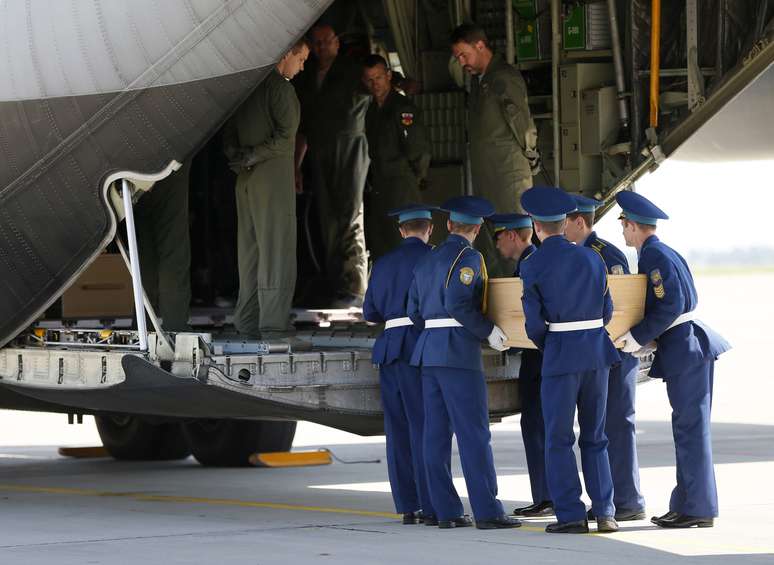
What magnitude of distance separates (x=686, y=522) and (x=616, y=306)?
1.18 m

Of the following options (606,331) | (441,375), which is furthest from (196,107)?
(606,331)

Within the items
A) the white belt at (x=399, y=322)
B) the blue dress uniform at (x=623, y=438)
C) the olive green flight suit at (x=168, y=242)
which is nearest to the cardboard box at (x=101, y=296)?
the olive green flight suit at (x=168, y=242)

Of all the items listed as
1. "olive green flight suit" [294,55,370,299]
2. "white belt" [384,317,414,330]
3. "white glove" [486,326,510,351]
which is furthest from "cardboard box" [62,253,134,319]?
"white glove" [486,326,510,351]

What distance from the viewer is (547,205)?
26.0 ft

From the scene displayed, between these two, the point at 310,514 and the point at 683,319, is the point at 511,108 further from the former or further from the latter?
the point at 310,514

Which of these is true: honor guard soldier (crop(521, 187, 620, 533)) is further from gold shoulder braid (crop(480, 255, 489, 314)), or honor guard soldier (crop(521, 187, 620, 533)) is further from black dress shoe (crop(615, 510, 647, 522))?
black dress shoe (crop(615, 510, 647, 522))

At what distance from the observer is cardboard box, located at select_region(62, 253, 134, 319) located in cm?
1107

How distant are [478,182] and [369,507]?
99.3 inches

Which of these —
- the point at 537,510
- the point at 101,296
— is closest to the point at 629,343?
the point at 537,510

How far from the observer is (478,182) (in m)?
10.6

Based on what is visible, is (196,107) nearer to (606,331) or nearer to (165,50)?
(165,50)

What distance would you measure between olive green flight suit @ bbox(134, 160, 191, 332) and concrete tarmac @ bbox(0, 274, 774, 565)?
129 centimetres

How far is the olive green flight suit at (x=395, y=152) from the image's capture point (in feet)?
37.5

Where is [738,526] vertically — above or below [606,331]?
below
